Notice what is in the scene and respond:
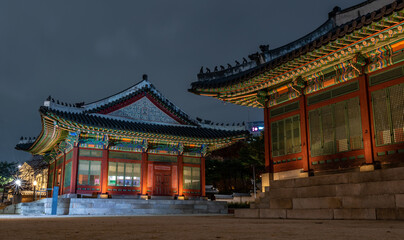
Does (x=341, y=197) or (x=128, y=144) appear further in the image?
(x=128, y=144)

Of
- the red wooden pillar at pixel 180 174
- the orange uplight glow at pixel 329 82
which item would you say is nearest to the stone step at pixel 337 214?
the orange uplight glow at pixel 329 82

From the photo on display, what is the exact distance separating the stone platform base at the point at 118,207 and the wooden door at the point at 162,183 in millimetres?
3570

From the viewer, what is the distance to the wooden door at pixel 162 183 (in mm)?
27906

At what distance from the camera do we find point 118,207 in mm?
22547

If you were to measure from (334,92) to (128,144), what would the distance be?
1730 cm

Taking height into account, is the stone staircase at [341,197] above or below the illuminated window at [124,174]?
below

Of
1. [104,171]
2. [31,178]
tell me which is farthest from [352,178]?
[31,178]

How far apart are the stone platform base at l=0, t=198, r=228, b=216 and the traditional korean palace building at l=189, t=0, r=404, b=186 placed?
9.24 m

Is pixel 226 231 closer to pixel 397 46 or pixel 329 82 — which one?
pixel 397 46

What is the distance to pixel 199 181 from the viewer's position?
29.6 metres

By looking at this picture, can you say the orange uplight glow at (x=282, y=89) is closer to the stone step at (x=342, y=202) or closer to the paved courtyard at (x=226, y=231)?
the stone step at (x=342, y=202)

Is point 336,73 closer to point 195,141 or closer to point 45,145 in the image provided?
point 195,141

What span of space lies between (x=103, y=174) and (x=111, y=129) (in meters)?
3.31

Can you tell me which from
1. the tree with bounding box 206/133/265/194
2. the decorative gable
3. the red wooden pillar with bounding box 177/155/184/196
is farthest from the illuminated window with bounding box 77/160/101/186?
the tree with bounding box 206/133/265/194
